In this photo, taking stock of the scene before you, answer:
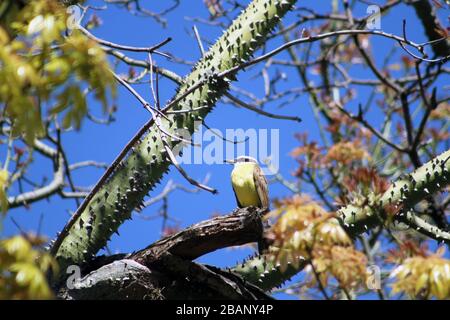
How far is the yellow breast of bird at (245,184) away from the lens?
23.6 ft

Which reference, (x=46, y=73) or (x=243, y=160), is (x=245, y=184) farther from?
(x=46, y=73)

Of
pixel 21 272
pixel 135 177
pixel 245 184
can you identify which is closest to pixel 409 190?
pixel 135 177

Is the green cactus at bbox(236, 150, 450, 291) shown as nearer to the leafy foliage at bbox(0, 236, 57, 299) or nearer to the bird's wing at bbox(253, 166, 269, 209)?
the bird's wing at bbox(253, 166, 269, 209)

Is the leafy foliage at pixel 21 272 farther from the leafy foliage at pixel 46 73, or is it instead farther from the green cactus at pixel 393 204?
the green cactus at pixel 393 204

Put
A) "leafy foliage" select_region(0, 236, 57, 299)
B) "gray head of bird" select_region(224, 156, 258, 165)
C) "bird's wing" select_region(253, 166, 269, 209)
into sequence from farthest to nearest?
1. "gray head of bird" select_region(224, 156, 258, 165)
2. "bird's wing" select_region(253, 166, 269, 209)
3. "leafy foliage" select_region(0, 236, 57, 299)

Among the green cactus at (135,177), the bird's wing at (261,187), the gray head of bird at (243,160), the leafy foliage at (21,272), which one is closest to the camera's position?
the leafy foliage at (21,272)

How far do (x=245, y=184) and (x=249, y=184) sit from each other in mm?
45

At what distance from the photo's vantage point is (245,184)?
7207 mm

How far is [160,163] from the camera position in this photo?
4.80 metres

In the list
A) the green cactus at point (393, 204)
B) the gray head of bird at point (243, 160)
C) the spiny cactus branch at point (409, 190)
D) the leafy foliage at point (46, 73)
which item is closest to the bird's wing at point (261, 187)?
the gray head of bird at point (243, 160)

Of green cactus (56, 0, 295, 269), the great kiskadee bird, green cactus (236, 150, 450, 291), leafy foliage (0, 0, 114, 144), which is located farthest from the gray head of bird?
leafy foliage (0, 0, 114, 144)

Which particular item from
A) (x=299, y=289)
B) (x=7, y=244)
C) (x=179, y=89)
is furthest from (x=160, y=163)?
(x=299, y=289)

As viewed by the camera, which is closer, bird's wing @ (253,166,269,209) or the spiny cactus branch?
the spiny cactus branch

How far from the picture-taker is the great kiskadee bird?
7145 millimetres
